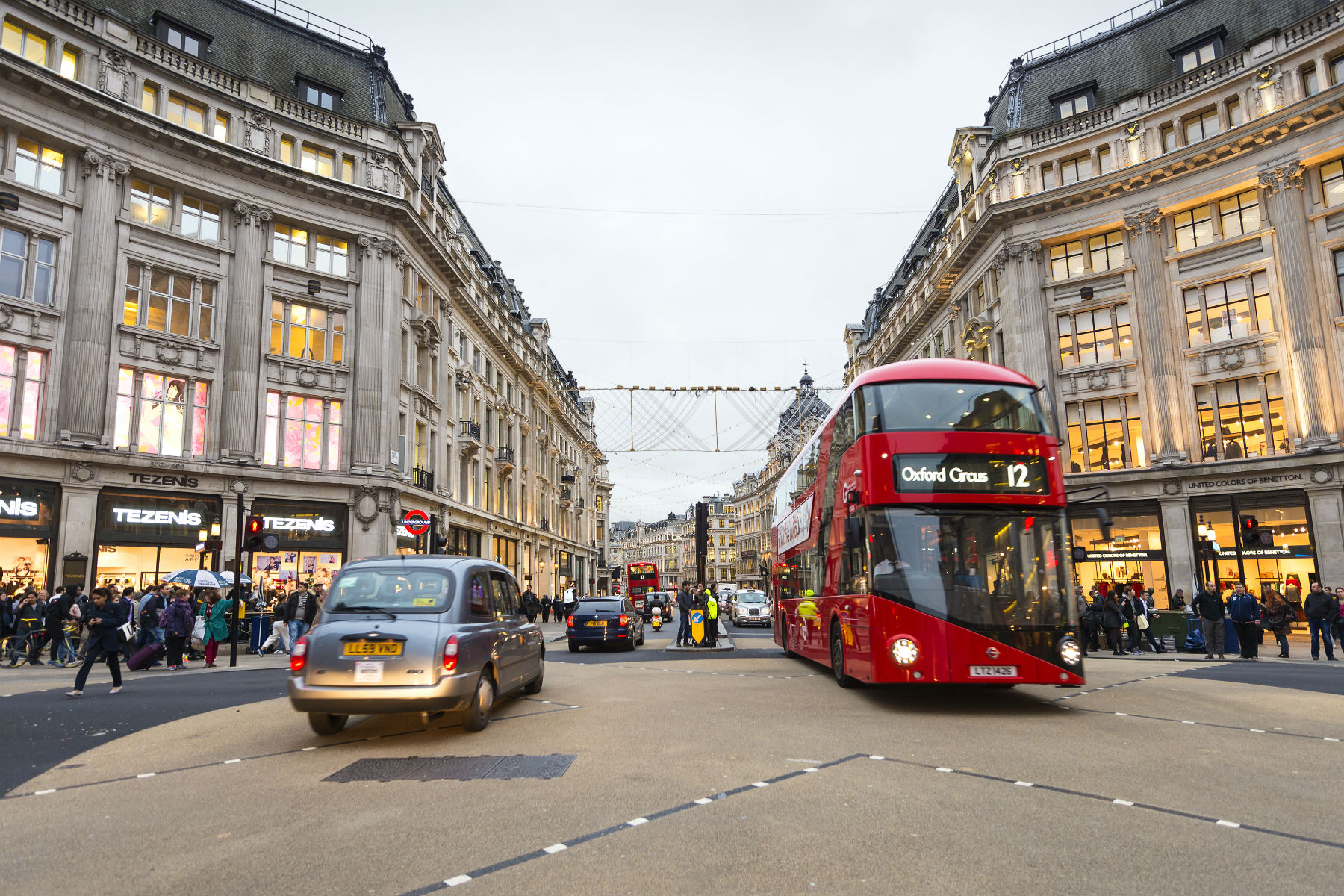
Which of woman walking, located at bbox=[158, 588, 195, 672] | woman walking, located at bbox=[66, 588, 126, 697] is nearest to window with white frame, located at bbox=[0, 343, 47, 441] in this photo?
woman walking, located at bbox=[158, 588, 195, 672]

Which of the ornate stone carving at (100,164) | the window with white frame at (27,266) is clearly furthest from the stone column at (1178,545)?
the window with white frame at (27,266)

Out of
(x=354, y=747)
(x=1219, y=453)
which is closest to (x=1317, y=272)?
(x=1219, y=453)

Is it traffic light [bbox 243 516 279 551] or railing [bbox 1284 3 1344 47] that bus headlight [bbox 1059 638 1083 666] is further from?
railing [bbox 1284 3 1344 47]

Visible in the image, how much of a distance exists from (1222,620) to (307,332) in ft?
96.3

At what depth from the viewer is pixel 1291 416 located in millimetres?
28266

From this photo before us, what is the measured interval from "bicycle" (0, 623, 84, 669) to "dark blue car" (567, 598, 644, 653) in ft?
36.4

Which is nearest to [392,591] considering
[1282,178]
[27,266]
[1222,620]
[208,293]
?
[1222,620]

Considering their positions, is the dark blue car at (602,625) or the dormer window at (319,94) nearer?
the dark blue car at (602,625)

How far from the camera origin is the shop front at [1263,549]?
2761 cm

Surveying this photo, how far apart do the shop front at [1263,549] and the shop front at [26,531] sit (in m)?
34.5

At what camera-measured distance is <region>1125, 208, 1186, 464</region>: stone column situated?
30656 millimetres

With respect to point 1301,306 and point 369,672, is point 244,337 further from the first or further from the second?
point 1301,306

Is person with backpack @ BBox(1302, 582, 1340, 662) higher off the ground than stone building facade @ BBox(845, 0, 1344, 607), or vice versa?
stone building facade @ BBox(845, 0, 1344, 607)

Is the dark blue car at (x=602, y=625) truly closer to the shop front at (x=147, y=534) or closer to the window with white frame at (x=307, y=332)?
the shop front at (x=147, y=534)
